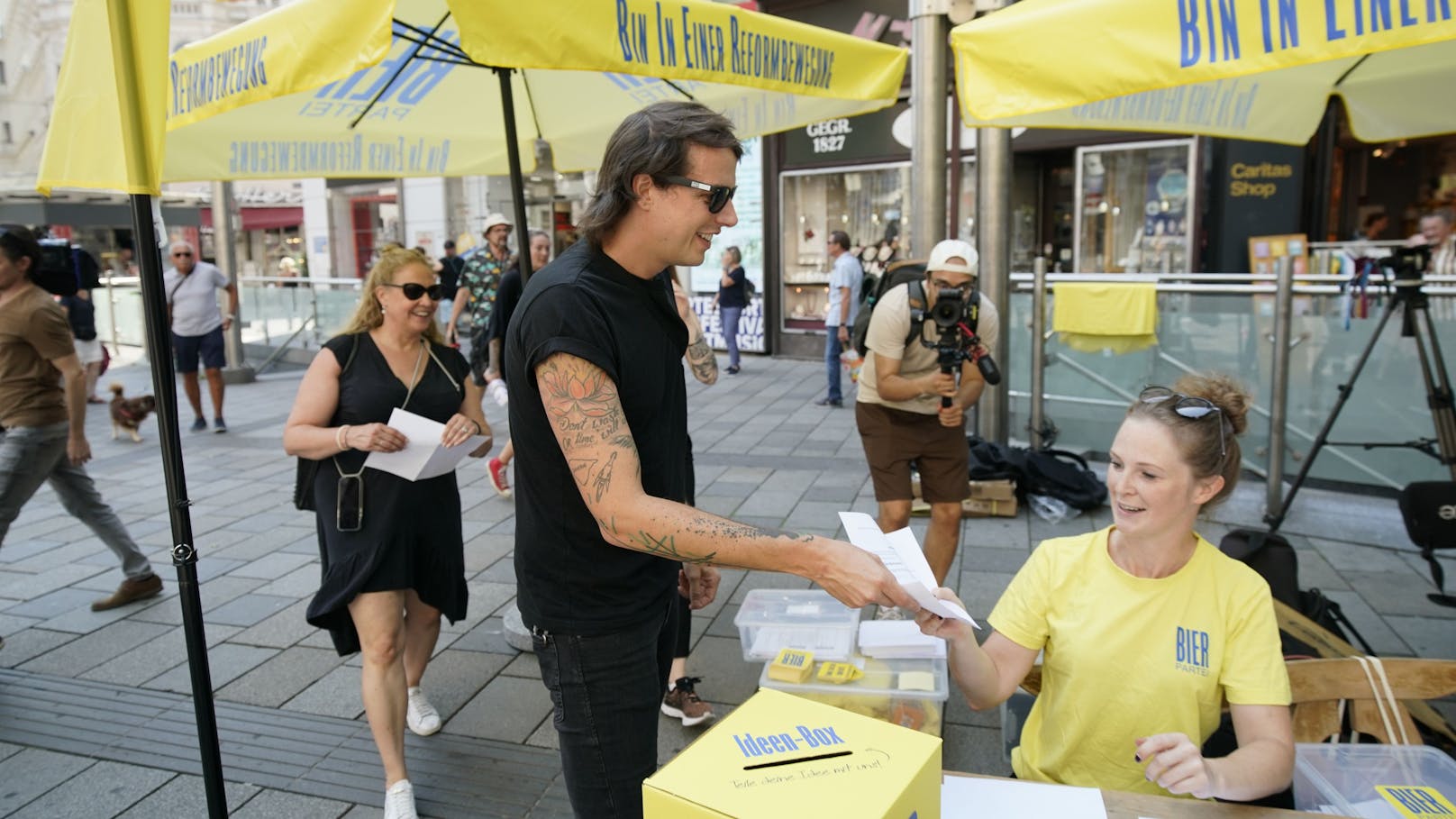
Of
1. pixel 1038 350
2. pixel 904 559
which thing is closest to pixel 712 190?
pixel 904 559

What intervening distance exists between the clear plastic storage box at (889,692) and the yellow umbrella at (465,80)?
6.83 feet

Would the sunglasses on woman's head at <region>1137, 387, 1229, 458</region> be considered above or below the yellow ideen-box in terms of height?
above

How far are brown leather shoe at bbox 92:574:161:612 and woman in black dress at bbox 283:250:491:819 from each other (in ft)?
8.19

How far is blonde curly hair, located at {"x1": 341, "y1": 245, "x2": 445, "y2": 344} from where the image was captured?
2980mm

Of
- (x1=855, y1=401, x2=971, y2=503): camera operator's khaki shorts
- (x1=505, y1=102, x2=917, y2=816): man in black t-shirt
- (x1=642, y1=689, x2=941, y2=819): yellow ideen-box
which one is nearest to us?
(x1=642, y1=689, x2=941, y2=819): yellow ideen-box

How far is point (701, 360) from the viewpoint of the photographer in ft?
12.6

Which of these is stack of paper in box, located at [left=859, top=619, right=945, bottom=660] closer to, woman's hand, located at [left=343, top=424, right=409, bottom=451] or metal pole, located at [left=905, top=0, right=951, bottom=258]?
woman's hand, located at [left=343, top=424, right=409, bottom=451]

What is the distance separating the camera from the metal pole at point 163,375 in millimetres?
1967

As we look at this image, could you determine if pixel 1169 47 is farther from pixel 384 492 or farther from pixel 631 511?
pixel 384 492

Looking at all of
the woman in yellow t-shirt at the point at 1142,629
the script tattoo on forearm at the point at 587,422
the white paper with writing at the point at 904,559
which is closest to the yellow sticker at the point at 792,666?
the woman in yellow t-shirt at the point at 1142,629

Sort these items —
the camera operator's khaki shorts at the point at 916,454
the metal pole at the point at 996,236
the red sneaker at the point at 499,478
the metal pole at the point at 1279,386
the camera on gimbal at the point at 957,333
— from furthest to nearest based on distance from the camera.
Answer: the red sneaker at the point at 499,478 → the metal pole at the point at 996,236 → the metal pole at the point at 1279,386 → the camera operator's khaki shorts at the point at 916,454 → the camera on gimbal at the point at 957,333

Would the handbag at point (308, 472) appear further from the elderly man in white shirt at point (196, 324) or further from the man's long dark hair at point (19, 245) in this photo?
the elderly man in white shirt at point (196, 324)

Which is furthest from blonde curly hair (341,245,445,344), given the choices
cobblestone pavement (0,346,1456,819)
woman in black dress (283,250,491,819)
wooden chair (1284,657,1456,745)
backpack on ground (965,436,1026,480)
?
backpack on ground (965,436,1026,480)

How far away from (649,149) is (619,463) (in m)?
0.60
